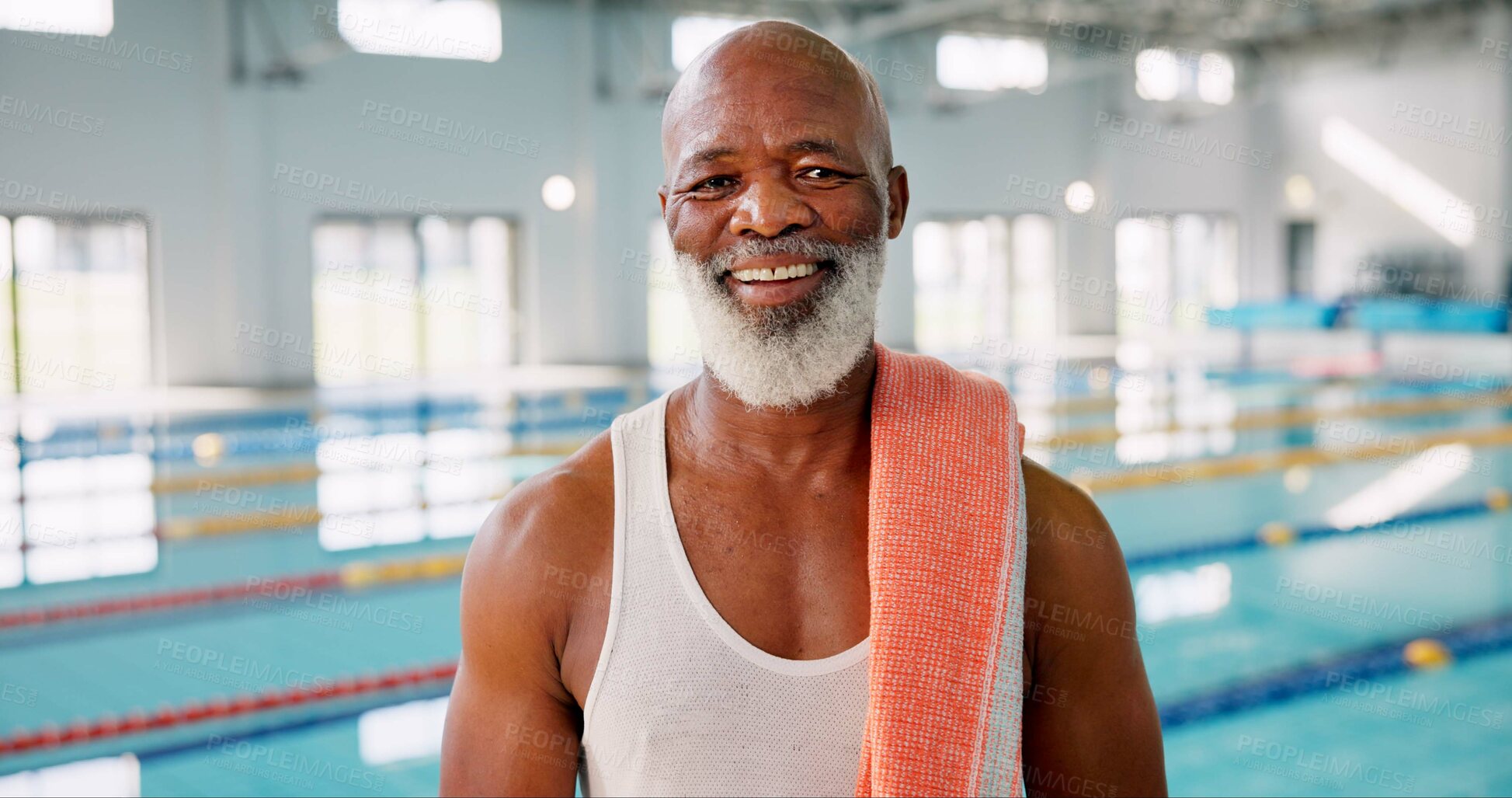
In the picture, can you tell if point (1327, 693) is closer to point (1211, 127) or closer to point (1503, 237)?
point (1503, 237)

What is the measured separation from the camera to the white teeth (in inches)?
50.7

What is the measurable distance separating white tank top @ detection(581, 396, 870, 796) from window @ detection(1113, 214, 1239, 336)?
19.6 metres

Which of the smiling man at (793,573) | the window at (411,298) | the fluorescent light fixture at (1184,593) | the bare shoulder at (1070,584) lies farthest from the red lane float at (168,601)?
the window at (411,298)

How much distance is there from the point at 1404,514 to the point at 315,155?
1135 centimetres

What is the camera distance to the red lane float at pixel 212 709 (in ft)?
13.4

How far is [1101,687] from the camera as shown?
1309 millimetres

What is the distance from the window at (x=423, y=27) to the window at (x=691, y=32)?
233 centimetres

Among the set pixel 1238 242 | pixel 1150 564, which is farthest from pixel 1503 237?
pixel 1150 564

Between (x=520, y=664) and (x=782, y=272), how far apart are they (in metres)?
0.47

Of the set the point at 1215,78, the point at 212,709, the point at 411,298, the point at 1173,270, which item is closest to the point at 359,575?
the point at 212,709

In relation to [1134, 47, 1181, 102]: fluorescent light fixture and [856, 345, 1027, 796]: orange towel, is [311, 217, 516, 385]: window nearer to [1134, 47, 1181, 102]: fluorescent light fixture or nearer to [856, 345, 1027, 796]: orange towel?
[1134, 47, 1181, 102]: fluorescent light fixture

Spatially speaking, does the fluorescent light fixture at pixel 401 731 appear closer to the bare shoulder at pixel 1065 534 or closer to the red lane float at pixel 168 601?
the red lane float at pixel 168 601

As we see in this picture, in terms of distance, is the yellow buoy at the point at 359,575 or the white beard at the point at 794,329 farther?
the yellow buoy at the point at 359,575

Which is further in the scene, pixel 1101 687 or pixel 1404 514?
pixel 1404 514
